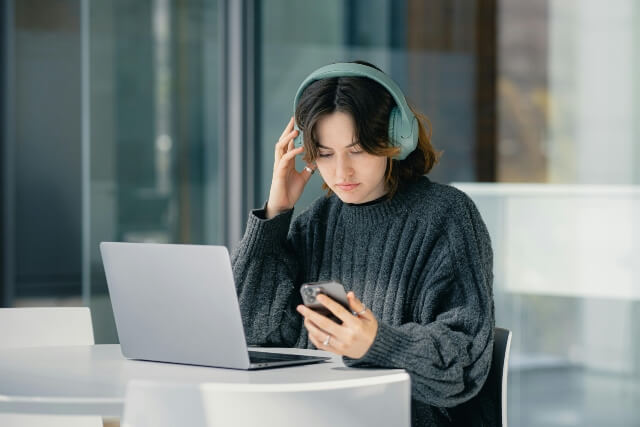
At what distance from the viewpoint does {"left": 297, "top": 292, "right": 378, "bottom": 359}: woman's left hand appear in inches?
57.4

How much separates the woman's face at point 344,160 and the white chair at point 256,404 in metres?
0.62

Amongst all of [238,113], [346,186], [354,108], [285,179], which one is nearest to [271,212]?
[285,179]

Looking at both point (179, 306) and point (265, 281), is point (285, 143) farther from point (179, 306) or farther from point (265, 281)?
point (179, 306)

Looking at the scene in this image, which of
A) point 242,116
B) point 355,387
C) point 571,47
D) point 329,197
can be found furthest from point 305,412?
point 242,116

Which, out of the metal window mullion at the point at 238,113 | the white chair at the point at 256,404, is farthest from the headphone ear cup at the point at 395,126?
the metal window mullion at the point at 238,113

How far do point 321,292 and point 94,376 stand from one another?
0.41 meters

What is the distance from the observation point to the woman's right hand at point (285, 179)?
201 cm

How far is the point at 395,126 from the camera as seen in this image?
1830 millimetres

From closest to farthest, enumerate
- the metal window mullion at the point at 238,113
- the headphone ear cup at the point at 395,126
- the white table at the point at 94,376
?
the white table at the point at 94,376, the headphone ear cup at the point at 395,126, the metal window mullion at the point at 238,113

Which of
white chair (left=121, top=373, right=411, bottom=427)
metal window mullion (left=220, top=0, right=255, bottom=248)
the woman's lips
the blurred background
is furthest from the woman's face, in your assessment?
metal window mullion (left=220, top=0, right=255, bottom=248)

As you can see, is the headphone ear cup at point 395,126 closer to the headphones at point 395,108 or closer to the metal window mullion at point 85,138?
the headphones at point 395,108

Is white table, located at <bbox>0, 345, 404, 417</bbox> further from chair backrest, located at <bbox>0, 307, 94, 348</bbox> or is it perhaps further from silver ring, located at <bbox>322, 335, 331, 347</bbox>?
chair backrest, located at <bbox>0, 307, 94, 348</bbox>

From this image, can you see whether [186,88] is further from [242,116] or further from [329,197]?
[329,197]

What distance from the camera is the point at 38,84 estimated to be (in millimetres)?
3906
